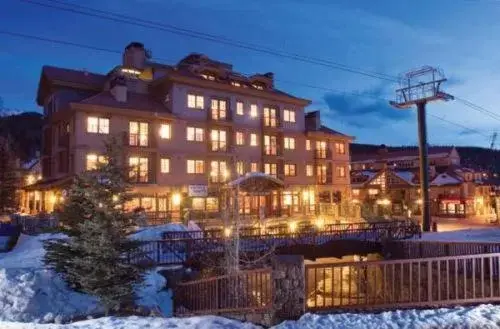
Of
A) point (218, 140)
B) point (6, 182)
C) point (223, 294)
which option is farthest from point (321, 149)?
point (223, 294)

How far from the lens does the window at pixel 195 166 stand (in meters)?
37.9

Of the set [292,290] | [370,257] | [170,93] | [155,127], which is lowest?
[370,257]

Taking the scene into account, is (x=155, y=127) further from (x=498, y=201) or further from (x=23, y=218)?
(x=498, y=201)

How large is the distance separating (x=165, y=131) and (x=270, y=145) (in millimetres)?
11581

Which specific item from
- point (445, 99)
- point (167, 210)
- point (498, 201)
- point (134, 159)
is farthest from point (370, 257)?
point (498, 201)

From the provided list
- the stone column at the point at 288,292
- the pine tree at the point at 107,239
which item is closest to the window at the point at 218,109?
the pine tree at the point at 107,239

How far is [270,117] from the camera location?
43750mm

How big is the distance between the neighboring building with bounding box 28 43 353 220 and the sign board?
0.28 ft

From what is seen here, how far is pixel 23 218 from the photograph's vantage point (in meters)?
26.9

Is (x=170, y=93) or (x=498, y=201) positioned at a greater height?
(x=170, y=93)

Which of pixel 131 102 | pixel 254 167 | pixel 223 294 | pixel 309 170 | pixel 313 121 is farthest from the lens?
pixel 313 121

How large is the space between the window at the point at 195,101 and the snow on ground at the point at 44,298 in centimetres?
2325

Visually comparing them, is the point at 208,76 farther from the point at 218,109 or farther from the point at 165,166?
the point at 165,166

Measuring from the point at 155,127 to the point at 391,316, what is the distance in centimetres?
2934
